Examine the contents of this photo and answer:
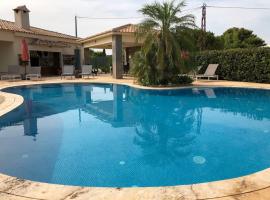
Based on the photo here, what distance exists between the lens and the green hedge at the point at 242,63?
17219mm

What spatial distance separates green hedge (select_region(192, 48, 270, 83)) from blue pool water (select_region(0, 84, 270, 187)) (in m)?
5.32

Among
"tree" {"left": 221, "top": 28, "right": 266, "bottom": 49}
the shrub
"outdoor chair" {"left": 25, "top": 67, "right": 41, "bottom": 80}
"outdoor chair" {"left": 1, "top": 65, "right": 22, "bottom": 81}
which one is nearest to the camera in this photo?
the shrub

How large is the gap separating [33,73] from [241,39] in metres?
37.7

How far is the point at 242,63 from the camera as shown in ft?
61.0

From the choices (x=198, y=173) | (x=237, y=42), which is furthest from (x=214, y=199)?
(x=237, y=42)

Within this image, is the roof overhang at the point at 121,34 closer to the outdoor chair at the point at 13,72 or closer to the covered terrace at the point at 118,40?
the covered terrace at the point at 118,40

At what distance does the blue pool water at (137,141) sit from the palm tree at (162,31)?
169 inches

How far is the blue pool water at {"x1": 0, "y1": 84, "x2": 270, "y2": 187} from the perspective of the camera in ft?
16.2

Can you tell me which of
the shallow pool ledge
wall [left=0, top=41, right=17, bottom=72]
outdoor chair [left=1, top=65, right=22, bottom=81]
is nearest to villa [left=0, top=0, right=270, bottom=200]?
the shallow pool ledge

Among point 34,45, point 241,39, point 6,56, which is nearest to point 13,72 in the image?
point 6,56

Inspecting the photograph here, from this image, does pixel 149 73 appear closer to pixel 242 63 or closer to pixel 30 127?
pixel 242 63

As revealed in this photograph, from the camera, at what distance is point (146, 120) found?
9305 millimetres

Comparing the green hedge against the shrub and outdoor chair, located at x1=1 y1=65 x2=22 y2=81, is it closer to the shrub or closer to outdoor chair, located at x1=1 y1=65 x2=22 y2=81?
the shrub

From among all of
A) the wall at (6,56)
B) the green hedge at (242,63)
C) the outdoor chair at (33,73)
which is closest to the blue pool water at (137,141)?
the green hedge at (242,63)
